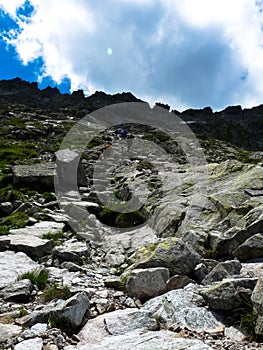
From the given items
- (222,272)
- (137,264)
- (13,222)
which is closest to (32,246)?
(13,222)

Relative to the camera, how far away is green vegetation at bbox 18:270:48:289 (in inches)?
352

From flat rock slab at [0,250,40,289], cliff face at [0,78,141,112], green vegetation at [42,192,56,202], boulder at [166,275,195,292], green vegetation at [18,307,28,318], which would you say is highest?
cliff face at [0,78,141,112]

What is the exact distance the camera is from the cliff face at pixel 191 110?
155 meters

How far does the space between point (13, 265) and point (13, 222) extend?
18.8 feet

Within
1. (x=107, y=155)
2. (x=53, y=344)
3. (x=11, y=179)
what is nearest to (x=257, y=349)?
(x=53, y=344)

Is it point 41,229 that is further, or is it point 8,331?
point 41,229

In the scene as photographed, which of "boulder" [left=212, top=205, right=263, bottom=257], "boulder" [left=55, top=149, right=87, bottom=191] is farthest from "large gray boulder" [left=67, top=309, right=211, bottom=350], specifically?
"boulder" [left=55, top=149, right=87, bottom=191]

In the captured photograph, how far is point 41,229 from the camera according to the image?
14.7 m

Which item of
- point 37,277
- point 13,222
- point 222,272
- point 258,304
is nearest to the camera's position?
point 258,304

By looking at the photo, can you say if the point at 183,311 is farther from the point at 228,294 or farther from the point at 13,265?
the point at 13,265

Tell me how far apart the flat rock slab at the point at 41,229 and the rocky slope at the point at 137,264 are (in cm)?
5

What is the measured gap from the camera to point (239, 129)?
160500mm

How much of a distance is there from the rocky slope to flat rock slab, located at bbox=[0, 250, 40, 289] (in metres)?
0.03

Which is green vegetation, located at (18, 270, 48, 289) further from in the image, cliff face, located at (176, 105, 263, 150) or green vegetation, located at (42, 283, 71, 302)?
cliff face, located at (176, 105, 263, 150)
